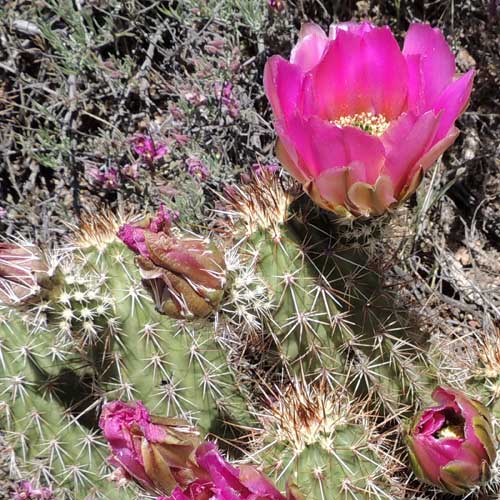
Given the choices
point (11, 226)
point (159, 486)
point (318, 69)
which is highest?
point (318, 69)

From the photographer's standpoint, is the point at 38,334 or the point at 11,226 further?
the point at 11,226

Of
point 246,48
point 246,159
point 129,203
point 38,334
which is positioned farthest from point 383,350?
point 246,48

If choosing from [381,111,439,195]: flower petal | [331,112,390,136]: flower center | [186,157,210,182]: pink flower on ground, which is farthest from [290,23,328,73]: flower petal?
[186,157,210,182]: pink flower on ground

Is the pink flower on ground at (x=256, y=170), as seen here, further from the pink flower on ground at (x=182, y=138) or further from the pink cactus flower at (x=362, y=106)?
the pink cactus flower at (x=362, y=106)

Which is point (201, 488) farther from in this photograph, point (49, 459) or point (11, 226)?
point (11, 226)

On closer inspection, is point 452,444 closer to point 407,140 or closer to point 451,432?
point 451,432

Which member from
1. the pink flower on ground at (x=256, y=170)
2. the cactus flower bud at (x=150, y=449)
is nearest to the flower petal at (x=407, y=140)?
the cactus flower bud at (x=150, y=449)

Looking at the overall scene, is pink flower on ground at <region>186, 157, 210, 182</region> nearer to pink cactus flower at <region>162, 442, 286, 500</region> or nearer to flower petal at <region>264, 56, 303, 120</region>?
flower petal at <region>264, 56, 303, 120</region>
